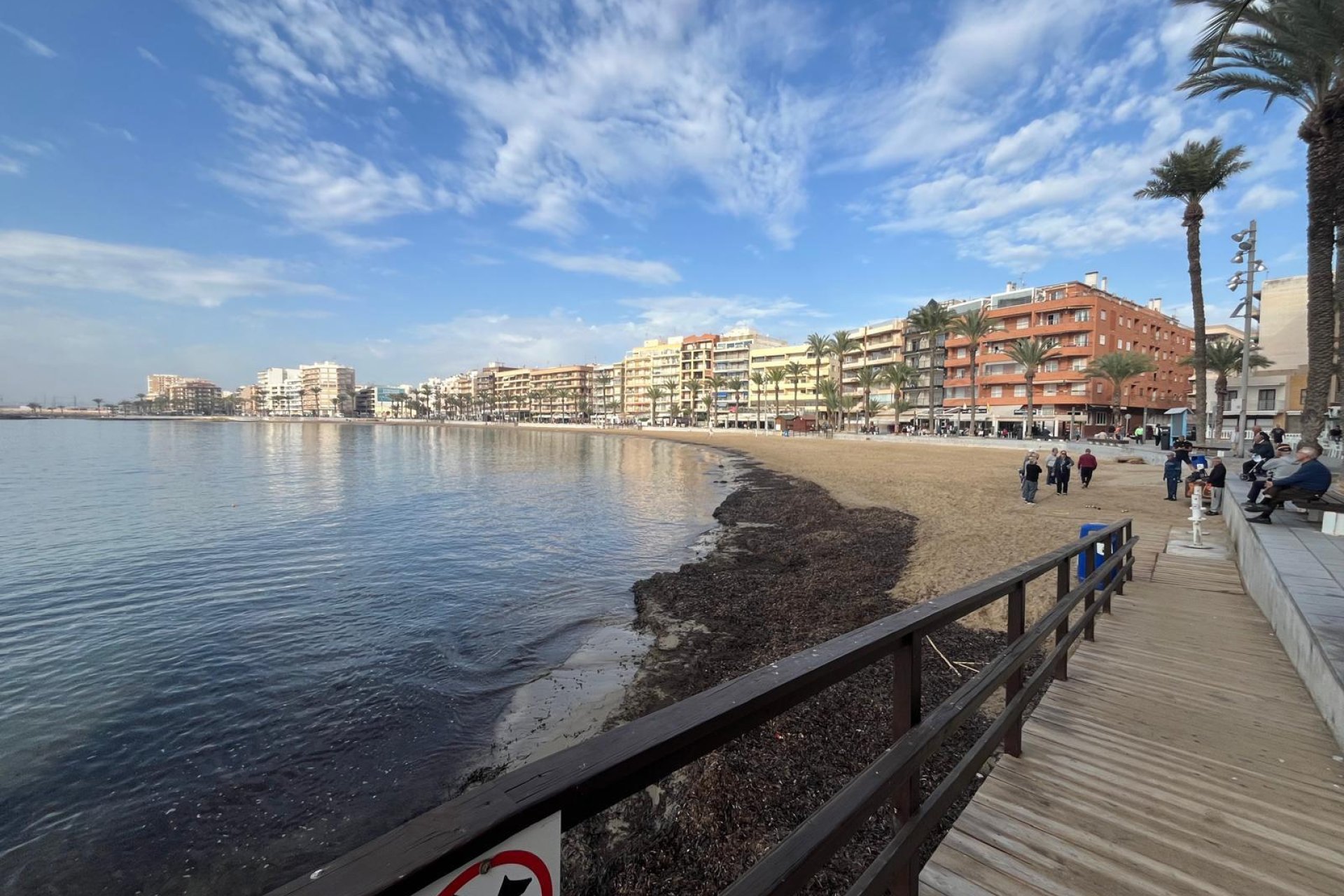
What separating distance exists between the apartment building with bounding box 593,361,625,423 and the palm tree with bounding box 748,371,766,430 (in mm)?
50832

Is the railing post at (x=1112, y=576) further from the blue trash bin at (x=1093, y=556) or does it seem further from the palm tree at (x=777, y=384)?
the palm tree at (x=777, y=384)

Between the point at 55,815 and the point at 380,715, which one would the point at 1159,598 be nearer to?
the point at 380,715

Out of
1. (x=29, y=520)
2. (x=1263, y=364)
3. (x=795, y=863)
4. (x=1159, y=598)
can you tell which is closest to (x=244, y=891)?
(x=795, y=863)

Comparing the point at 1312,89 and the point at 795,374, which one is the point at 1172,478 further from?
the point at 795,374

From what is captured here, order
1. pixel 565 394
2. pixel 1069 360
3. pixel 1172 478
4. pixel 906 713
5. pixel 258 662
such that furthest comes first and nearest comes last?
1. pixel 565 394
2. pixel 1069 360
3. pixel 1172 478
4. pixel 258 662
5. pixel 906 713

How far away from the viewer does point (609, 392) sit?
6580 inches

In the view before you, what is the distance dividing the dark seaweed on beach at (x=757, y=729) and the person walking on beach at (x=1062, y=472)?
9504 millimetres

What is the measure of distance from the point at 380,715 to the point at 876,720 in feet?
19.5

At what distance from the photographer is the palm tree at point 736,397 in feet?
409

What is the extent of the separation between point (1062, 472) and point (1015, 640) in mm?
20939

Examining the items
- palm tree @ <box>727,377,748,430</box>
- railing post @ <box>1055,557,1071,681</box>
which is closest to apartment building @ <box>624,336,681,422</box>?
palm tree @ <box>727,377,748,430</box>

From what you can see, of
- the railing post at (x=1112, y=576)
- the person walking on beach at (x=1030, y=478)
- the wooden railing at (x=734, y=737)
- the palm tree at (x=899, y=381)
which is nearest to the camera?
the wooden railing at (x=734, y=737)

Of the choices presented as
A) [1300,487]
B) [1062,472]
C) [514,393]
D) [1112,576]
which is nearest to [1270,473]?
[1300,487]

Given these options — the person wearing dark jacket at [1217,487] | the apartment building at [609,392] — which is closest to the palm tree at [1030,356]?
the person wearing dark jacket at [1217,487]
